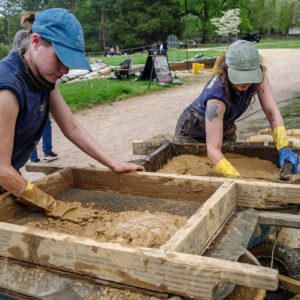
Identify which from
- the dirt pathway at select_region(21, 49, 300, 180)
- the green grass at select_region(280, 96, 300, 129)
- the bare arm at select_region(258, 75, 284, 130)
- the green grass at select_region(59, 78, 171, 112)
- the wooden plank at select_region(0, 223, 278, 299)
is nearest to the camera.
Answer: the wooden plank at select_region(0, 223, 278, 299)

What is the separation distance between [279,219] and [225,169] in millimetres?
889

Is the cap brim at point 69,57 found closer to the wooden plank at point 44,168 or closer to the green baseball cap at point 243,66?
the wooden plank at point 44,168

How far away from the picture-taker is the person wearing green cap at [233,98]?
9.20ft

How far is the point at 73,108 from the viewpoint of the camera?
10.2 m

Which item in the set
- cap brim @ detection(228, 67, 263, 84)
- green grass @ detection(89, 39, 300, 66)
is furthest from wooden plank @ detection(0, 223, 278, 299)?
green grass @ detection(89, 39, 300, 66)

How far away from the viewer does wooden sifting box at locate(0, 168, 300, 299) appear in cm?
121

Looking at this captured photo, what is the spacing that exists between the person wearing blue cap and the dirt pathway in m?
2.94

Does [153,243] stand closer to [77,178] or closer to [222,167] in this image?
[77,178]

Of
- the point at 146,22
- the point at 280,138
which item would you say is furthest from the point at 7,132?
the point at 146,22

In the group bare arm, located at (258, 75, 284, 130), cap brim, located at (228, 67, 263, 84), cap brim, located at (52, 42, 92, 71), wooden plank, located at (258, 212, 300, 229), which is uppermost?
cap brim, located at (52, 42, 92, 71)

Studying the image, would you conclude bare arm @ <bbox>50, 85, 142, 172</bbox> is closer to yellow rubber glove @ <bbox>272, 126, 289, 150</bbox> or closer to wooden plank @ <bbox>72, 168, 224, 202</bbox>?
wooden plank @ <bbox>72, 168, 224, 202</bbox>

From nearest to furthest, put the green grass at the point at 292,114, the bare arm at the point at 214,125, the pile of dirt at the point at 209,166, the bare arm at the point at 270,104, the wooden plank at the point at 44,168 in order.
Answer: the wooden plank at the point at 44,168 → the bare arm at the point at 214,125 → the pile of dirt at the point at 209,166 → the bare arm at the point at 270,104 → the green grass at the point at 292,114

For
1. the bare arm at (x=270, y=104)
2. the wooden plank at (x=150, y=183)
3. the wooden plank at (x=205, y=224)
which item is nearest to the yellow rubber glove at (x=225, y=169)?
the wooden plank at (x=150, y=183)

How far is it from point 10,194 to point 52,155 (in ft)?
14.6
